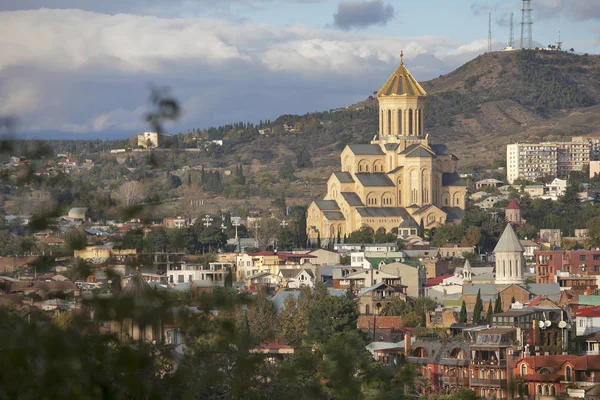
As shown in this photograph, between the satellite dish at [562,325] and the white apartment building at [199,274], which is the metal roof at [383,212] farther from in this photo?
the satellite dish at [562,325]

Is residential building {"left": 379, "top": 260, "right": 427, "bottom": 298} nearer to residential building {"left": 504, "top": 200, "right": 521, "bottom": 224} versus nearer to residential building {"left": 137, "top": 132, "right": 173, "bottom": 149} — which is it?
residential building {"left": 504, "top": 200, "right": 521, "bottom": 224}

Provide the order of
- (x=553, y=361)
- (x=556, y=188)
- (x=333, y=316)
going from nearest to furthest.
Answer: (x=553, y=361)
(x=333, y=316)
(x=556, y=188)

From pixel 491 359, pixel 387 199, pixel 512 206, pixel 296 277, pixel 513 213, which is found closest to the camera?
pixel 491 359

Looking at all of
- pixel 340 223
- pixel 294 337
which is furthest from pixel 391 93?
pixel 294 337

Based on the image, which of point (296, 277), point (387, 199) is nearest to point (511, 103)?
point (387, 199)

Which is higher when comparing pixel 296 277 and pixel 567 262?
pixel 567 262

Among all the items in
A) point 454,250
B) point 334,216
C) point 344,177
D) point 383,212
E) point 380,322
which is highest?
point 344,177

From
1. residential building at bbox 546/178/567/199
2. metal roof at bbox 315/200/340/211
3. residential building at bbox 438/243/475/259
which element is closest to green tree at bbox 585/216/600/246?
residential building at bbox 438/243/475/259

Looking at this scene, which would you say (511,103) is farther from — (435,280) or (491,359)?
(491,359)
